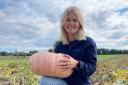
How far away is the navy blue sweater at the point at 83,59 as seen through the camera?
15.2 ft

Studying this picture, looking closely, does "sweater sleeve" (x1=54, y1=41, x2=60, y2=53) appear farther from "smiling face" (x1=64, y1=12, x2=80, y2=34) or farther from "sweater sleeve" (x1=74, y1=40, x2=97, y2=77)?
"sweater sleeve" (x1=74, y1=40, x2=97, y2=77)

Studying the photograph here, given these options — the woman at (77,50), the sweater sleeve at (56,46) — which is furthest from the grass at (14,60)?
the woman at (77,50)

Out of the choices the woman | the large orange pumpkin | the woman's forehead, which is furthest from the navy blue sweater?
the woman's forehead

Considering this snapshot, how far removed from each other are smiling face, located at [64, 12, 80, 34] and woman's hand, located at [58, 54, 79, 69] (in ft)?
1.10

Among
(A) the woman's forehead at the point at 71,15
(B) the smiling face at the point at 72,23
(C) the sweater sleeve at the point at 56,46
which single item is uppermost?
(A) the woman's forehead at the point at 71,15

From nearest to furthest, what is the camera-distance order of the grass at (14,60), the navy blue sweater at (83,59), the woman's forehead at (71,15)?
the navy blue sweater at (83,59) → the woman's forehead at (71,15) → the grass at (14,60)

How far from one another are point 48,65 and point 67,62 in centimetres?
22

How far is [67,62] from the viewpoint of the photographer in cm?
453

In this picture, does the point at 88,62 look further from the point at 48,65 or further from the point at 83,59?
the point at 48,65

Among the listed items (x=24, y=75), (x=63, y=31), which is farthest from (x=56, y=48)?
(x=24, y=75)

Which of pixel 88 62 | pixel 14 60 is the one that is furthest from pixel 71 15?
pixel 14 60

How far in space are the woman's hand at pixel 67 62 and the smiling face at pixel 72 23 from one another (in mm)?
336

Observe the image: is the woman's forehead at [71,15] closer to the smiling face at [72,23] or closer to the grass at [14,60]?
the smiling face at [72,23]

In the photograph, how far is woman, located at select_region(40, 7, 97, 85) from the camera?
4.61 metres
